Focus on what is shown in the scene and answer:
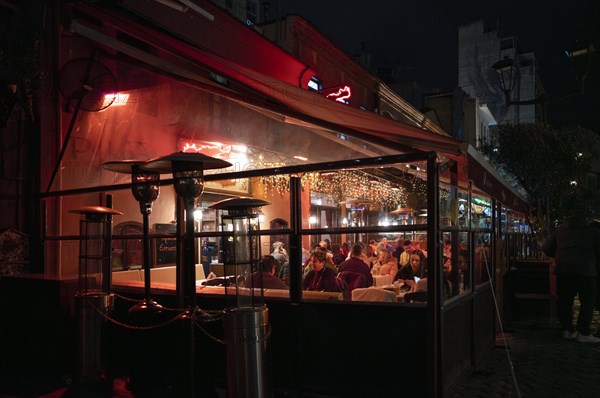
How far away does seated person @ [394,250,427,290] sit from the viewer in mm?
7750

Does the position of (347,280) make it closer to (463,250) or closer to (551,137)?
(463,250)

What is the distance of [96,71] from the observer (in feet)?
23.9

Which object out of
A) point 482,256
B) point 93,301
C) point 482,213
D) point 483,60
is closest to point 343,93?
point 482,213

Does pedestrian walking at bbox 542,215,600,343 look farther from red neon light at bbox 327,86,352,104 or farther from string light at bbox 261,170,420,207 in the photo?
red neon light at bbox 327,86,352,104

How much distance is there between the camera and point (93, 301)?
5477 millimetres

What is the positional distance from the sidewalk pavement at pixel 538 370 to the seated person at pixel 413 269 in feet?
5.27

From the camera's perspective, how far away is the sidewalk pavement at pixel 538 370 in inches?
199

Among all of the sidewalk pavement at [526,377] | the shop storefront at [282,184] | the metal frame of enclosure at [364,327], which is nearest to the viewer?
the metal frame of enclosure at [364,327]

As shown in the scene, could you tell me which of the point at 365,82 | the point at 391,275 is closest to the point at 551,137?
the point at 365,82

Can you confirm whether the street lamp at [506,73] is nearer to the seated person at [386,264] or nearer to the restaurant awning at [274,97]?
the restaurant awning at [274,97]

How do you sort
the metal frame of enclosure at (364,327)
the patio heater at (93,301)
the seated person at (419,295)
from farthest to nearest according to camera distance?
the seated person at (419,295), the patio heater at (93,301), the metal frame of enclosure at (364,327)

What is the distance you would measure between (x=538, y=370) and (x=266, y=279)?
3.68 metres

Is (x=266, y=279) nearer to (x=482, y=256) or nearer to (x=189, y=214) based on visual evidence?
(x=189, y=214)

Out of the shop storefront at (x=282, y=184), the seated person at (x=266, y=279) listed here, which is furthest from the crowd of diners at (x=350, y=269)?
the shop storefront at (x=282, y=184)
